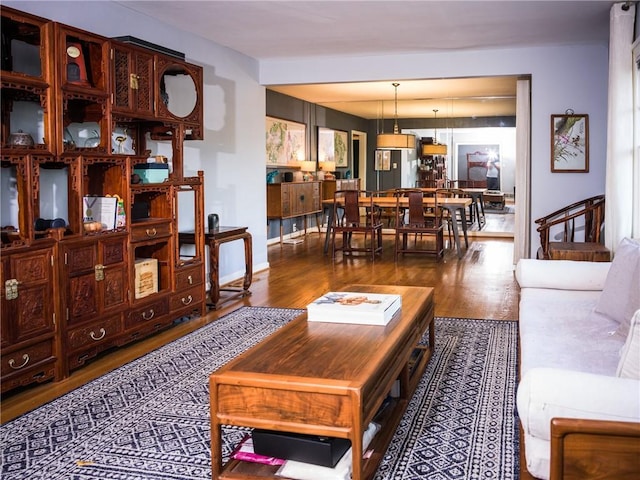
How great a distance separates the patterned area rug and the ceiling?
2612mm

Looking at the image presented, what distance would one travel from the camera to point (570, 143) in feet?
21.1

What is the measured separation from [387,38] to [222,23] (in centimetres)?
157

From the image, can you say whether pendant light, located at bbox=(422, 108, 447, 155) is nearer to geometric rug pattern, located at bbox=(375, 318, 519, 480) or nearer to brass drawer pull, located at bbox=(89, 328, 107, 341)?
geometric rug pattern, located at bbox=(375, 318, 519, 480)

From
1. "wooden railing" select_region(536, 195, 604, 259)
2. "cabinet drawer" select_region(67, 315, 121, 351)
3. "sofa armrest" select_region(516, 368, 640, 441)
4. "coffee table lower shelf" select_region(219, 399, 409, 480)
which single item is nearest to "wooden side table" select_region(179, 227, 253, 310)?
"cabinet drawer" select_region(67, 315, 121, 351)

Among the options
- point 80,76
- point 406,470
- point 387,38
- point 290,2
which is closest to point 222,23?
point 290,2

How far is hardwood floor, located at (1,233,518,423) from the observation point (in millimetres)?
3624

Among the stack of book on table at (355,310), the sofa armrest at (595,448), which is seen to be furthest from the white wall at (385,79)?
the sofa armrest at (595,448)

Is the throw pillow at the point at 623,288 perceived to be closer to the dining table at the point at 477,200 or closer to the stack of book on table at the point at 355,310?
the stack of book on table at the point at 355,310

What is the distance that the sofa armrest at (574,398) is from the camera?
156 cm

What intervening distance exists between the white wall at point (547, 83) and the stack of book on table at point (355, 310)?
4.04 meters

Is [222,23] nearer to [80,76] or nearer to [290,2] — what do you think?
[290,2]

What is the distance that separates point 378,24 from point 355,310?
3.38 metres

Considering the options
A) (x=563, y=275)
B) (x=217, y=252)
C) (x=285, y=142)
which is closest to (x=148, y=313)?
(x=217, y=252)

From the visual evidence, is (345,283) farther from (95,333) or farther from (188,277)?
(95,333)
